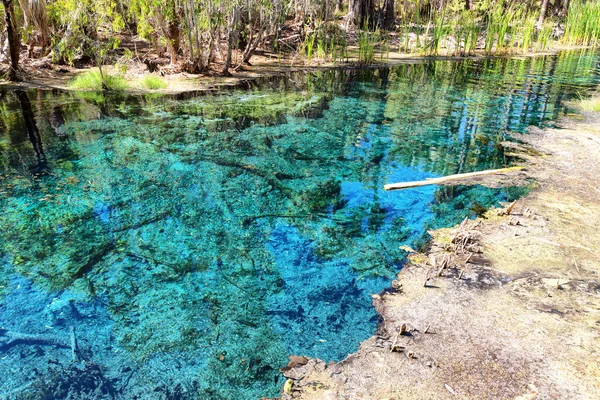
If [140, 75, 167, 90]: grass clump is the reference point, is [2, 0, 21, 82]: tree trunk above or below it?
above

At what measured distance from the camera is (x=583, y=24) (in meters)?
18.5

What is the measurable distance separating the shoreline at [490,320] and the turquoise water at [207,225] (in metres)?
0.21

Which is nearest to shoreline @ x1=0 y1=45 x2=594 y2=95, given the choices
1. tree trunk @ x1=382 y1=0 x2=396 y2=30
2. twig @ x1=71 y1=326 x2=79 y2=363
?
tree trunk @ x1=382 y1=0 x2=396 y2=30

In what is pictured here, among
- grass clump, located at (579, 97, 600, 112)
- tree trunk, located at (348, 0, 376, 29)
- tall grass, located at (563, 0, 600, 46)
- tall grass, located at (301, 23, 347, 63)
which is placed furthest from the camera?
tree trunk, located at (348, 0, 376, 29)

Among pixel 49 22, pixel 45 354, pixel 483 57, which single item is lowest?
pixel 45 354

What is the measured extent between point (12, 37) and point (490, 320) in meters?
10.8

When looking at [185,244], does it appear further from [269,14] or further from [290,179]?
[269,14]

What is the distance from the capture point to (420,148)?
670 centimetres

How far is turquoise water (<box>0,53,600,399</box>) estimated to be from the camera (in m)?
2.88

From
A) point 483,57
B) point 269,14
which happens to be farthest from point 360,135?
point 483,57

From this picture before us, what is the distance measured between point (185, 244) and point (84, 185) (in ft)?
6.54

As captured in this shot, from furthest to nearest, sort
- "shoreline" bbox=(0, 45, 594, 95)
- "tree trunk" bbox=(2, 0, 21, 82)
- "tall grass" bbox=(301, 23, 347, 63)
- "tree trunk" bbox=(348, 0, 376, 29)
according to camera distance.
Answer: "tree trunk" bbox=(348, 0, 376, 29), "tall grass" bbox=(301, 23, 347, 63), "shoreline" bbox=(0, 45, 594, 95), "tree trunk" bbox=(2, 0, 21, 82)

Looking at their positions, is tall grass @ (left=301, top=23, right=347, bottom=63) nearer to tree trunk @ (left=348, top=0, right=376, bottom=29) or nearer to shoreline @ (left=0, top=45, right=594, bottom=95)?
shoreline @ (left=0, top=45, right=594, bottom=95)

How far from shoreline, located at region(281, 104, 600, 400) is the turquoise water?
21 centimetres
